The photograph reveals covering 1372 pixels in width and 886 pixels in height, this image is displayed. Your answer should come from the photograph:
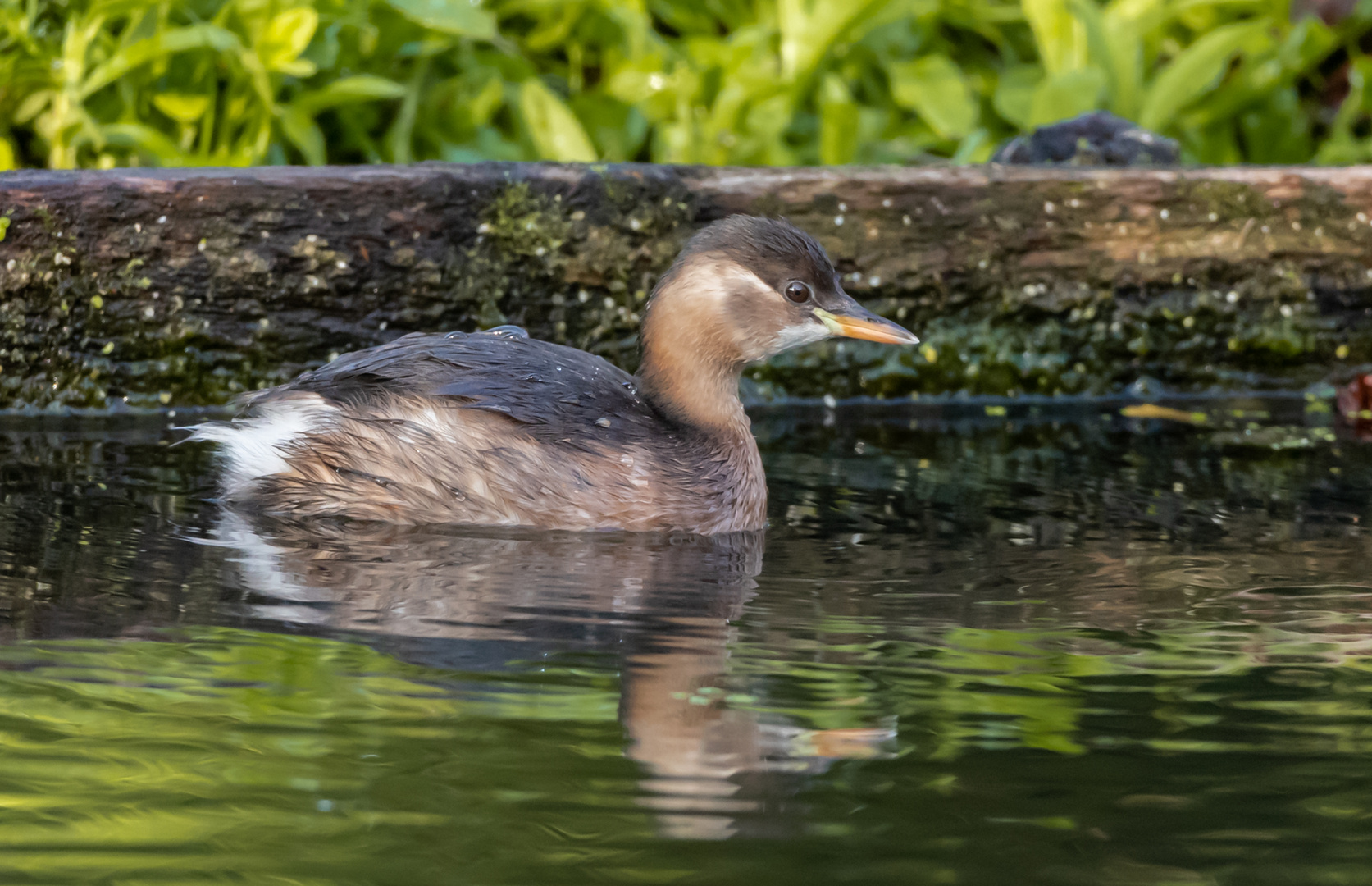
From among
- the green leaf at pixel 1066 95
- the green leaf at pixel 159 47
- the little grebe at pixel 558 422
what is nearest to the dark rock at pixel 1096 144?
the green leaf at pixel 1066 95

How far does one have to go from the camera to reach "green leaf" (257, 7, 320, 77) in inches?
222

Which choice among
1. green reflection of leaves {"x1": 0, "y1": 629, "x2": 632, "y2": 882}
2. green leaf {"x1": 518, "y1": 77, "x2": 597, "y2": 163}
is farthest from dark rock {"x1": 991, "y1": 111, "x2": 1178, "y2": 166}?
green reflection of leaves {"x1": 0, "y1": 629, "x2": 632, "y2": 882}

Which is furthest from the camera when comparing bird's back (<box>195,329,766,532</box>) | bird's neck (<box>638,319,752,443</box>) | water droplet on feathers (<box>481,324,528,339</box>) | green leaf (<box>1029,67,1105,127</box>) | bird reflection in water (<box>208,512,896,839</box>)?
green leaf (<box>1029,67,1105,127</box>)

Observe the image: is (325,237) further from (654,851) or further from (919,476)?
(654,851)

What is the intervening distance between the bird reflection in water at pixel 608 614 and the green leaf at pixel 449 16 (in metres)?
2.39

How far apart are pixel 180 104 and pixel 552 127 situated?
1.33 m

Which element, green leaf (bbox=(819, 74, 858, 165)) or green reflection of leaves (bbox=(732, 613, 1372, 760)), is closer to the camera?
green reflection of leaves (bbox=(732, 613, 1372, 760))

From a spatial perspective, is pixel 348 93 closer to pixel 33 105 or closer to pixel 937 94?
pixel 33 105

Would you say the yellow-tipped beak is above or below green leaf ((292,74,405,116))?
below

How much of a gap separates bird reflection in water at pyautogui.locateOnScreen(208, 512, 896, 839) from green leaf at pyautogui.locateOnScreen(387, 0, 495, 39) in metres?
2.39

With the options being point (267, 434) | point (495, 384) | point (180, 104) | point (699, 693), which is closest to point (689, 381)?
point (495, 384)

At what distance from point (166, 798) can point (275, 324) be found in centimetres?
337

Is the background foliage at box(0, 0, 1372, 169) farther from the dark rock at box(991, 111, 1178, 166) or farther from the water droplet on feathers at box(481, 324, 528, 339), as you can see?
the water droplet on feathers at box(481, 324, 528, 339)

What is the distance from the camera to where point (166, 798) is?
7.41ft
